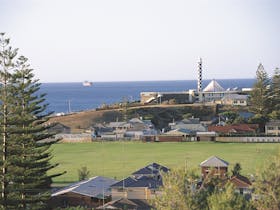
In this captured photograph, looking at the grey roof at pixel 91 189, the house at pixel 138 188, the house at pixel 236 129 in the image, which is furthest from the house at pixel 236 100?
the house at pixel 138 188

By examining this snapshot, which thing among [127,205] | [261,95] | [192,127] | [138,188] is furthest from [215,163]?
[261,95]

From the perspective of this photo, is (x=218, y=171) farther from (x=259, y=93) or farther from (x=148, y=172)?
(x=259, y=93)

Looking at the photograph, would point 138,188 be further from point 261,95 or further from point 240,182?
point 261,95

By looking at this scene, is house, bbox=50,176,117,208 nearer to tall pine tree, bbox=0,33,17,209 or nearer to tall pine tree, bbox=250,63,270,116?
tall pine tree, bbox=0,33,17,209

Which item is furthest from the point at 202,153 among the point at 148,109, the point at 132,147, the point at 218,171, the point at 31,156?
the point at 148,109

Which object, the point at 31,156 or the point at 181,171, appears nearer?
the point at 181,171

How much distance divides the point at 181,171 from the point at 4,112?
8.13 m

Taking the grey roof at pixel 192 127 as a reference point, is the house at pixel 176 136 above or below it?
below

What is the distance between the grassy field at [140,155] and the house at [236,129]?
530 cm

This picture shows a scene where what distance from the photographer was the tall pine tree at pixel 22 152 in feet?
73.3

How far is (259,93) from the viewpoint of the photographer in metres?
67.4

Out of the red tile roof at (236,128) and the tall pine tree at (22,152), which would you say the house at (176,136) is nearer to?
the red tile roof at (236,128)

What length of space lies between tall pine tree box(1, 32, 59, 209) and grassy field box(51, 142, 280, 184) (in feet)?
25.9

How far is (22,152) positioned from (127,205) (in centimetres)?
504
